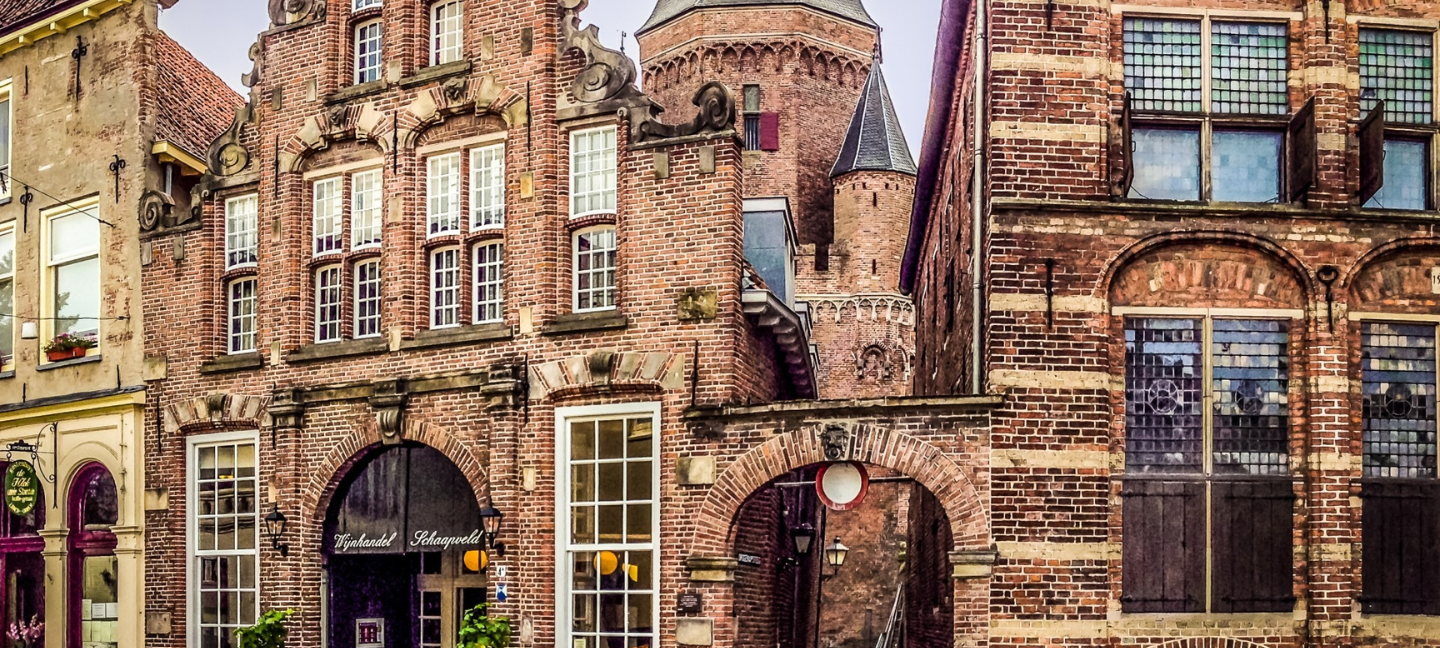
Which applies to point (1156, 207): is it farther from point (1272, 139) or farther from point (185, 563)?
point (185, 563)

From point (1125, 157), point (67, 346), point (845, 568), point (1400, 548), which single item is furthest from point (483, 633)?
point (845, 568)

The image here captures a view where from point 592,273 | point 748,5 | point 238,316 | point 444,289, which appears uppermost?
point 748,5

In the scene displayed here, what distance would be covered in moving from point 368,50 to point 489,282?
369 centimetres

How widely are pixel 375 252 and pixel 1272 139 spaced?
33.9ft

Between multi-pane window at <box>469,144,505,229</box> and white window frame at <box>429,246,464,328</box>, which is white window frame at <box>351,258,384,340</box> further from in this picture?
multi-pane window at <box>469,144,505,229</box>

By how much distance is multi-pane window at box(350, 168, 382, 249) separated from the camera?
20484 millimetres

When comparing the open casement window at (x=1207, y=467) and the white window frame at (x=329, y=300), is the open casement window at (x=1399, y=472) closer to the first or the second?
the open casement window at (x=1207, y=467)

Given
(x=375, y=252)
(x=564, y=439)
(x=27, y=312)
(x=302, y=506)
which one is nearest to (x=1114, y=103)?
(x=564, y=439)

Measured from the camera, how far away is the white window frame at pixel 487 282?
19359 mm

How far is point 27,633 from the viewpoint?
78.2 feet

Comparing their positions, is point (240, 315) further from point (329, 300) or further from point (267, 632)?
point (267, 632)

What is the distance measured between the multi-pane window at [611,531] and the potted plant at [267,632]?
3893 mm

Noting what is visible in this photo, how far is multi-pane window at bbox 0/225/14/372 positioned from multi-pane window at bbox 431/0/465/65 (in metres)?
8.77

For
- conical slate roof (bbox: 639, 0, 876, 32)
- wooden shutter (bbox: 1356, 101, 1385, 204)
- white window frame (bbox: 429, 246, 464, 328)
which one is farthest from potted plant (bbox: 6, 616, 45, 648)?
conical slate roof (bbox: 639, 0, 876, 32)
